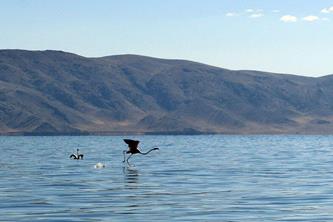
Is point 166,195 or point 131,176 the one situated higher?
point 131,176

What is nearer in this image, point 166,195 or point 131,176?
point 166,195

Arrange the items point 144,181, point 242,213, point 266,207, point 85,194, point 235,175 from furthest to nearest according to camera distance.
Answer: point 235,175 → point 144,181 → point 85,194 → point 266,207 → point 242,213

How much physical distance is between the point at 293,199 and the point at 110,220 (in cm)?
962

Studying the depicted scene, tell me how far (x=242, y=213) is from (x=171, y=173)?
79.6 feet

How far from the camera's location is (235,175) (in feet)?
159

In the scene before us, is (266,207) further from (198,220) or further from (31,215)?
(31,215)

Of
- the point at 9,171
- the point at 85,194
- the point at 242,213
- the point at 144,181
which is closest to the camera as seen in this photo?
the point at 242,213

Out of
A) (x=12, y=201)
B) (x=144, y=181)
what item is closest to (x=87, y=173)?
(x=144, y=181)

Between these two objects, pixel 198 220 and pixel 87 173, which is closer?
pixel 198 220

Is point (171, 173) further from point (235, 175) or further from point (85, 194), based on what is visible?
point (85, 194)

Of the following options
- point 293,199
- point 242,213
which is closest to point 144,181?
point 293,199

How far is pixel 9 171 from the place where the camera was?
52906mm

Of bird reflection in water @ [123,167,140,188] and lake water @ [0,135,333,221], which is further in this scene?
bird reflection in water @ [123,167,140,188]

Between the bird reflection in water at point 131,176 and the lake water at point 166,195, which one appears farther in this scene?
the bird reflection in water at point 131,176
